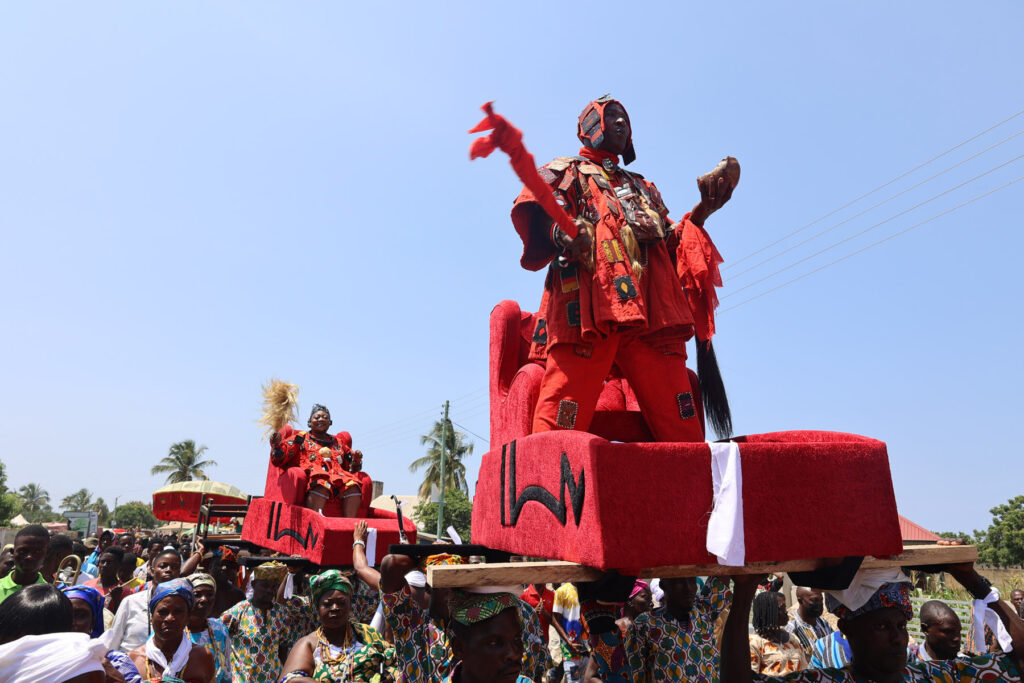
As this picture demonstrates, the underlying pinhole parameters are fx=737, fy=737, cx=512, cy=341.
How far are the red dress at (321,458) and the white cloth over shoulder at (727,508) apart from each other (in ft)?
18.2

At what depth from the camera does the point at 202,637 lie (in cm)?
450

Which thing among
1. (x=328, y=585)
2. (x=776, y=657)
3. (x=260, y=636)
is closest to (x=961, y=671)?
(x=776, y=657)

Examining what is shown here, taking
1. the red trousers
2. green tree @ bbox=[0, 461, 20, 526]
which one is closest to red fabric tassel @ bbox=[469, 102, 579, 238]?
the red trousers

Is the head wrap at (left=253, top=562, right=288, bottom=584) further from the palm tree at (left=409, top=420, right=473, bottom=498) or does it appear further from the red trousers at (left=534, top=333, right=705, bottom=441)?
the palm tree at (left=409, top=420, right=473, bottom=498)

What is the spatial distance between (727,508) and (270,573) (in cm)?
375

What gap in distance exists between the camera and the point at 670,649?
11.4 feet

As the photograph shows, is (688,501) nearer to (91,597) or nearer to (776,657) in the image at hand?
(91,597)

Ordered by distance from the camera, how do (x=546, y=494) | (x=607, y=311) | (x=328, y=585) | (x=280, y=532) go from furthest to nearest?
(x=280, y=532)
(x=328, y=585)
(x=607, y=311)
(x=546, y=494)

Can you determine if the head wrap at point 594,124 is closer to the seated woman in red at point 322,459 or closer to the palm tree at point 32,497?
the seated woman in red at point 322,459

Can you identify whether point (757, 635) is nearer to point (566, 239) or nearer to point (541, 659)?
point (541, 659)

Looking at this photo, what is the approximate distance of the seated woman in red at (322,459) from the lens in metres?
7.38

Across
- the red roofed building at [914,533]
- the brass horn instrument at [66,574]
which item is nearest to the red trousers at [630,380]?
the brass horn instrument at [66,574]

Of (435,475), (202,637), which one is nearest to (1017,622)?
(202,637)

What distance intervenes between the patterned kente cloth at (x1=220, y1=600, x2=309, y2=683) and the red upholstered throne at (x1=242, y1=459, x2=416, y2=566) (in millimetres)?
896
